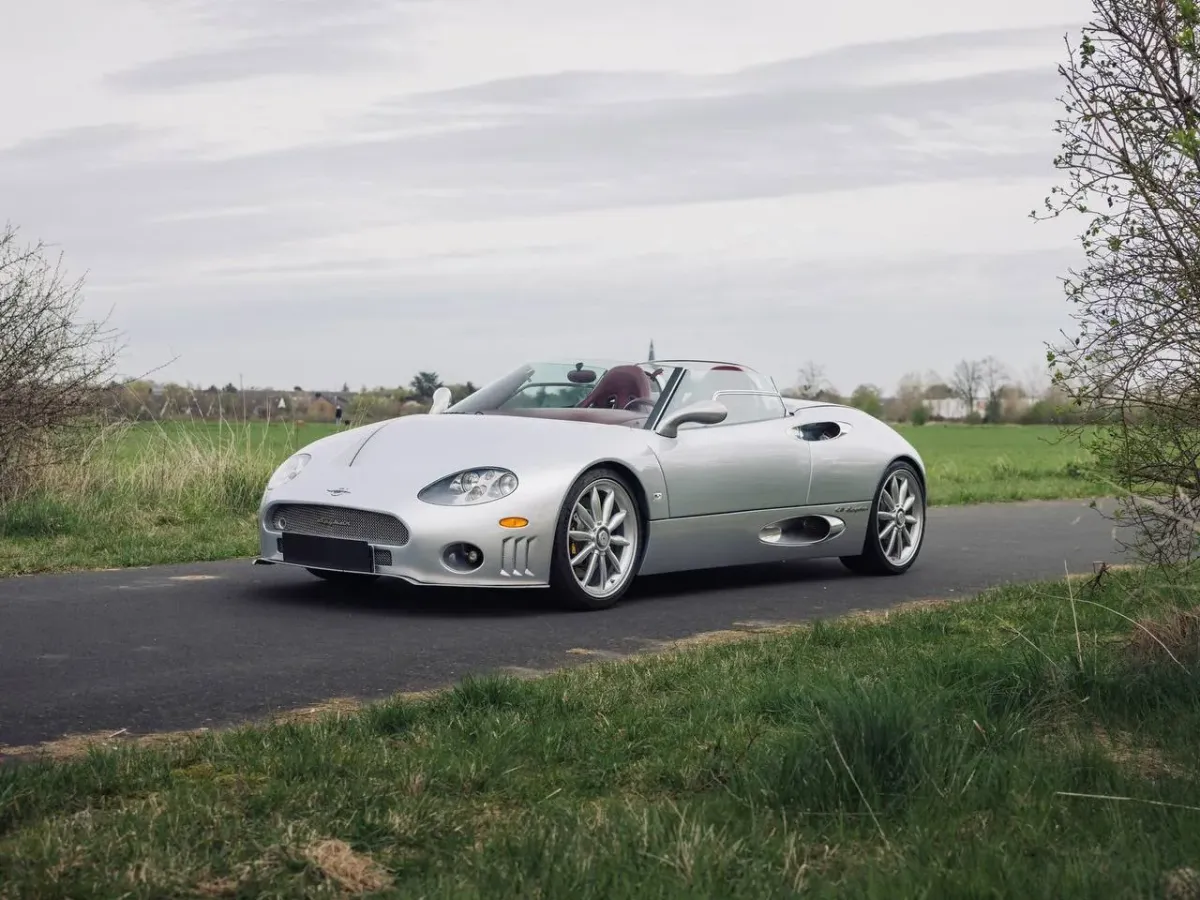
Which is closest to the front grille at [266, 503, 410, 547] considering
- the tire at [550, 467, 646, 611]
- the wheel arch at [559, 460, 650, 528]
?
the tire at [550, 467, 646, 611]

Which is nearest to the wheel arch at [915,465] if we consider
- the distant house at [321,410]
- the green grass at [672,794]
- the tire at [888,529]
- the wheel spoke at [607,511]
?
the tire at [888,529]

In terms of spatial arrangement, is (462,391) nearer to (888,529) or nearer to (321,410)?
(888,529)

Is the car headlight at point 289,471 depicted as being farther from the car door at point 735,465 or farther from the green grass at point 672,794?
the green grass at point 672,794

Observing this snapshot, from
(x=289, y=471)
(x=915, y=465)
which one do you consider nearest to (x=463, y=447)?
(x=289, y=471)

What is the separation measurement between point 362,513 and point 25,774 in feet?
13.3

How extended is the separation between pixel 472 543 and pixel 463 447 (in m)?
0.72

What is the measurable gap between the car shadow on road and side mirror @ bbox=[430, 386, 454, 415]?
1.23 metres

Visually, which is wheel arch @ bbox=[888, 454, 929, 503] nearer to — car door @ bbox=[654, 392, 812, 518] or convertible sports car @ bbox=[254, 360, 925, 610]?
convertible sports car @ bbox=[254, 360, 925, 610]

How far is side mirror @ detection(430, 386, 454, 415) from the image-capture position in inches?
389

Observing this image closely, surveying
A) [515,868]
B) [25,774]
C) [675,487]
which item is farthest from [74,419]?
[515,868]

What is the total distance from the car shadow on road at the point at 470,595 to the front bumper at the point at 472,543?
0.74 ft

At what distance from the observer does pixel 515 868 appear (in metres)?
3.20

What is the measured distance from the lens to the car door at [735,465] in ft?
28.9

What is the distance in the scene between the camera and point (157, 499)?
14672mm
